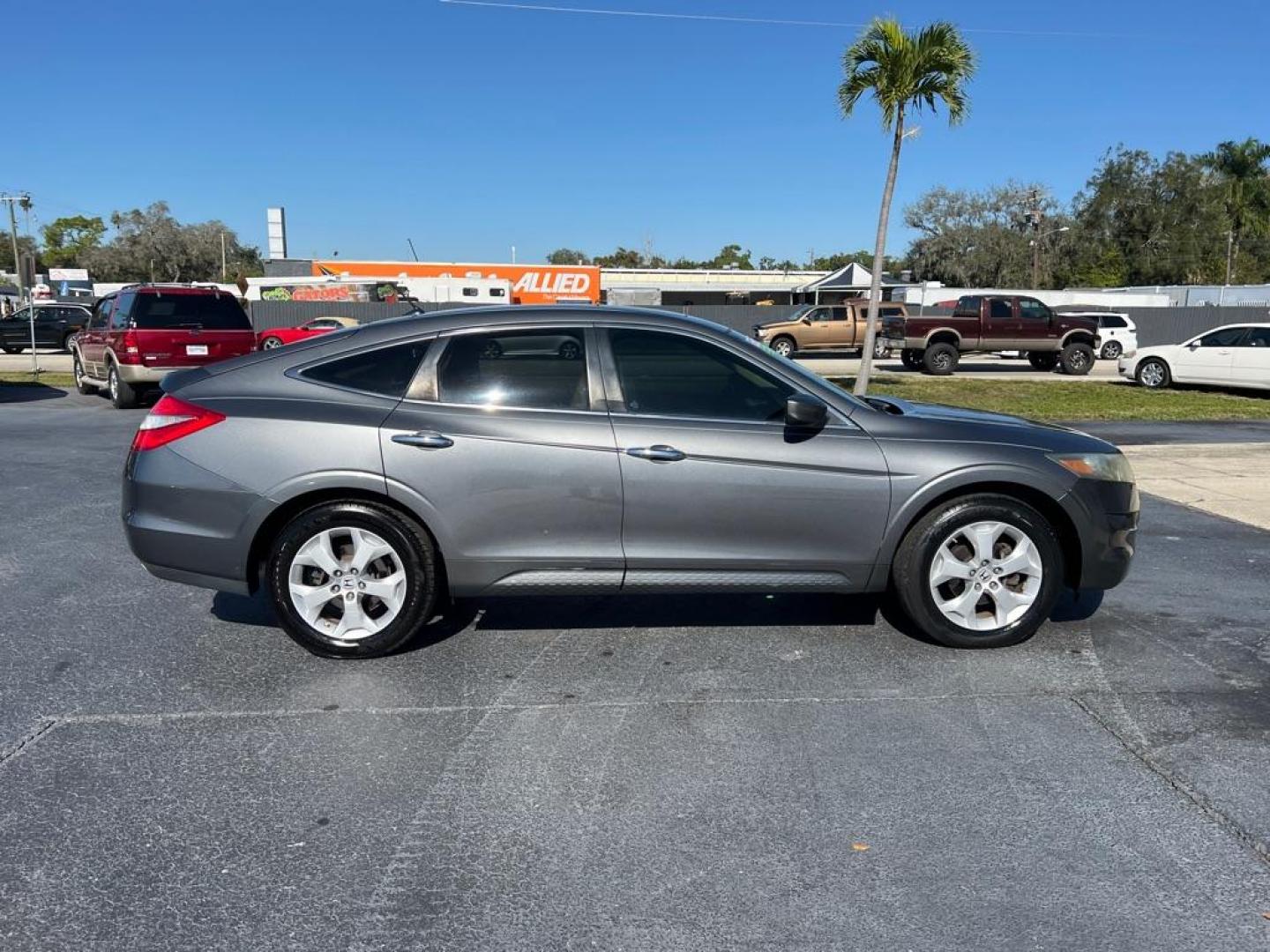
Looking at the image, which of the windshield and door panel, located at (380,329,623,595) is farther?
the windshield

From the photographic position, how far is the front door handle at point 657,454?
4488 millimetres

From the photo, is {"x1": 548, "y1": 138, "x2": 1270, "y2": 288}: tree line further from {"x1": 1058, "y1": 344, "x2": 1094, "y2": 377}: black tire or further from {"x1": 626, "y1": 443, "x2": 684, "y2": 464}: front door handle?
{"x1": 626, "y1": 443, "x2": 684, "y2": 464}: front door handle

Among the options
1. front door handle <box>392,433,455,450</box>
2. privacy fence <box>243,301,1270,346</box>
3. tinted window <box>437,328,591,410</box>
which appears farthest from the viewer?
privacy fence <box>243,301,1270,346</box>

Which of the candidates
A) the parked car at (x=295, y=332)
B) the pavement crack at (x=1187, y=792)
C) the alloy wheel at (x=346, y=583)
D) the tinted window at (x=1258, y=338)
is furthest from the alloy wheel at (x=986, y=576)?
the parked car at (x=295, y=332)

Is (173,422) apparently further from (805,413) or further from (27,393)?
(27,393)

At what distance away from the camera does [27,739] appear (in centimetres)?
378

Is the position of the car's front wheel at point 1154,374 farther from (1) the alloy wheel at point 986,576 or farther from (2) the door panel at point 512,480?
(2) the door panel at point 512,480

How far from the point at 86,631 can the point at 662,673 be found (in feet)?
9.81

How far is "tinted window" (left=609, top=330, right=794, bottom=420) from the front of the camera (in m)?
4.68

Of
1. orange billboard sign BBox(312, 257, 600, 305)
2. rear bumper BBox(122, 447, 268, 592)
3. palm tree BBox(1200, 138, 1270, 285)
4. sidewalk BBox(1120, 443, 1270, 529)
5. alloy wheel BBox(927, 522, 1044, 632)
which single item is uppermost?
palm tree BBox(1200, 138, 1270, 285)

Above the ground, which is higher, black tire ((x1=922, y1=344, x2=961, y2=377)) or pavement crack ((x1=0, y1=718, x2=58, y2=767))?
black tire ((x1=922, y1=344, x2=961, y2=377))

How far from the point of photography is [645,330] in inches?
188

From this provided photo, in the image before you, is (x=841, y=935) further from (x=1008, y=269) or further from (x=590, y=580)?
(x=1008, y=269)

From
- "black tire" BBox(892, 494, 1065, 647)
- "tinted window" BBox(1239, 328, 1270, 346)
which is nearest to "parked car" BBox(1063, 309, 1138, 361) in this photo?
"tinted window" BBox(1239, 328, 1270, 346)
